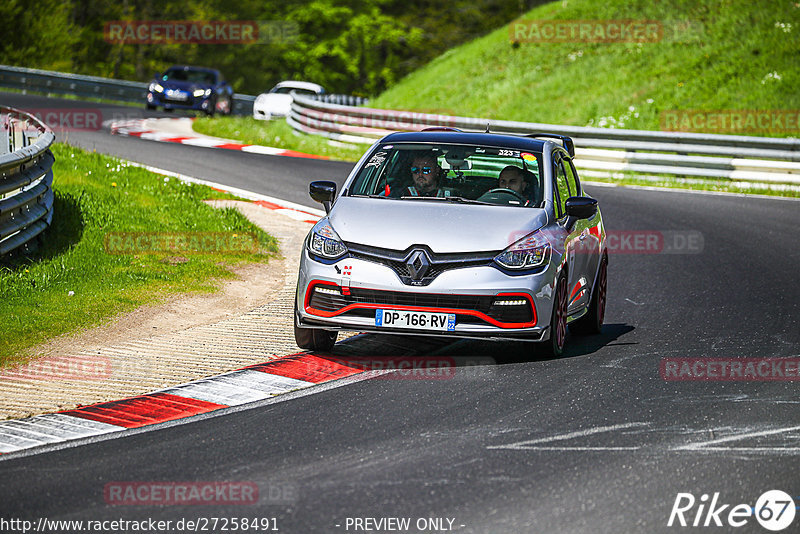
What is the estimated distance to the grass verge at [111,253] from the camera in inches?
384

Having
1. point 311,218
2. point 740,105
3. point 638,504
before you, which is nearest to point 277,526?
point 638,504

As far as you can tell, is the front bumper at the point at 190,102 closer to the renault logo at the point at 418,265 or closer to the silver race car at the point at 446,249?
the silver race car at the point at 446,249

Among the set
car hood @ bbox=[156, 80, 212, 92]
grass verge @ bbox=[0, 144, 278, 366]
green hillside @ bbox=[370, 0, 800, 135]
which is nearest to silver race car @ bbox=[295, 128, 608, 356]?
grass verge @ bbox=[0, 144, 278, 366]

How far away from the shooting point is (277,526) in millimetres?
5160

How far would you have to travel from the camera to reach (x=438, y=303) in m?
8.15

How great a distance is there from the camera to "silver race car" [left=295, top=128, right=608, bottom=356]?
322 inches

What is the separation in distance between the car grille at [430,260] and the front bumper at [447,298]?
29mm

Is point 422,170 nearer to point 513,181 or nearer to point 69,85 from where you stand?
point 513,181

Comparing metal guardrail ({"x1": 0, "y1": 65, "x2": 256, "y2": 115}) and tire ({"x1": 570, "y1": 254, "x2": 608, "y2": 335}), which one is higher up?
tire ({"x1": 570, "y1": 254, "x2": 608, "y2": 335})

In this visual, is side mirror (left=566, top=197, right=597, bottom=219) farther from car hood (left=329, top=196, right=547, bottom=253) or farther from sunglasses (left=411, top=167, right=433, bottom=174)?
sunglasses (left=411, top=167, right=433, bottom=174)

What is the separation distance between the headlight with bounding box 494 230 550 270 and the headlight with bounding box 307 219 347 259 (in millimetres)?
1116

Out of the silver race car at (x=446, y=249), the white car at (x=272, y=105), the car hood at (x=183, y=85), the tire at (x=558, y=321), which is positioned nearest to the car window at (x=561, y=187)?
the silver race car at (x=446, y=249)

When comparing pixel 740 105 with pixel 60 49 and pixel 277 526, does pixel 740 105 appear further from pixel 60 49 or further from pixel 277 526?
pixel 60 49

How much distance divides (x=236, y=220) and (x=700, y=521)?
31.6 feet
